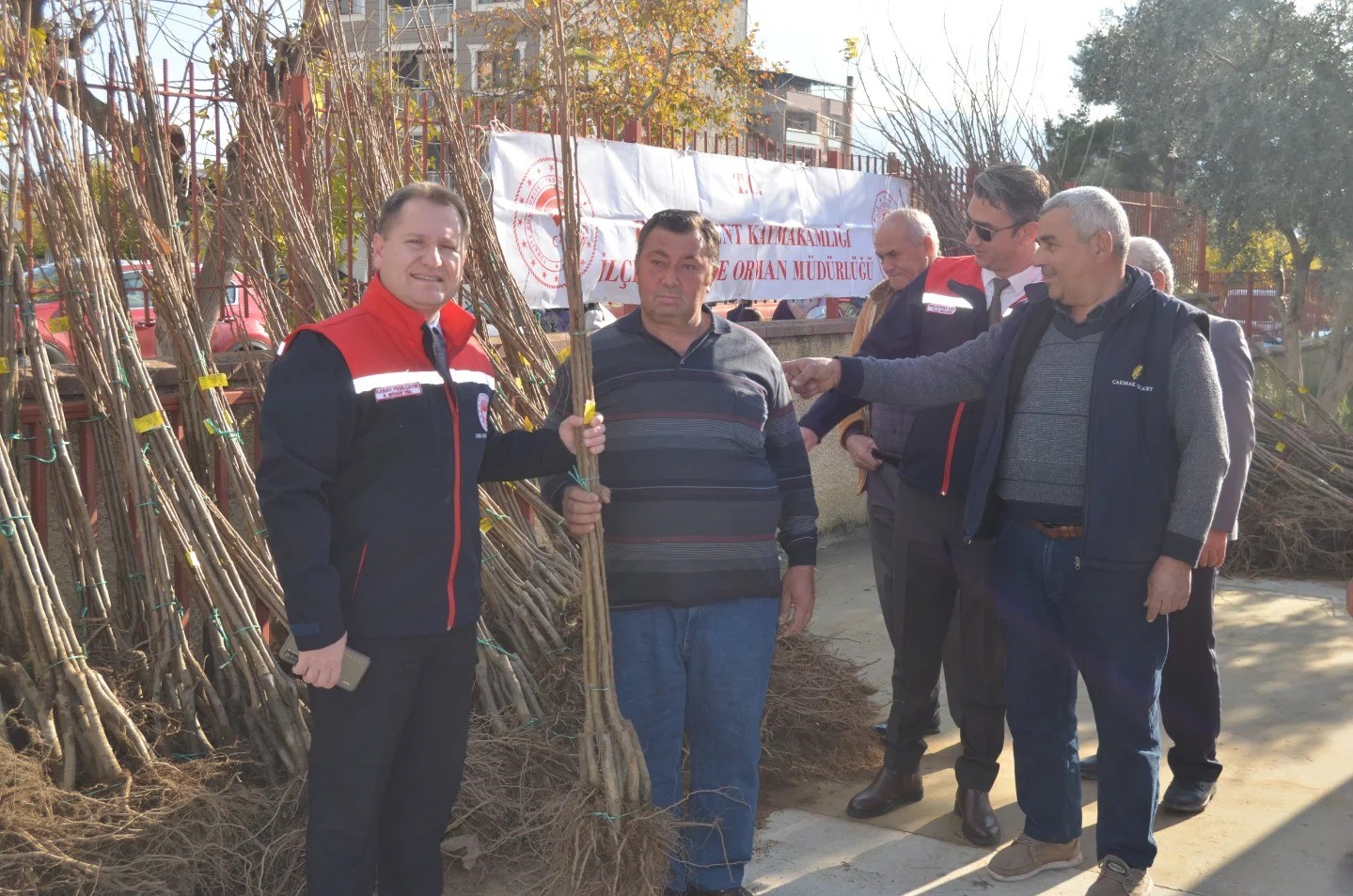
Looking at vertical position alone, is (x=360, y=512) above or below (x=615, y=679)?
above

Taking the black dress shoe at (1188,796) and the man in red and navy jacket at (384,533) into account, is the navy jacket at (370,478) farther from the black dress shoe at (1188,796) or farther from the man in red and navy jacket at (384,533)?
the black dress shoe at (1188,796)

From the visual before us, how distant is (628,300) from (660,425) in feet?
12.7

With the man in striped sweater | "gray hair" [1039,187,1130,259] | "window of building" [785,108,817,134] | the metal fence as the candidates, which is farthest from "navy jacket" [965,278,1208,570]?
"window of building" [785,108,817,134]

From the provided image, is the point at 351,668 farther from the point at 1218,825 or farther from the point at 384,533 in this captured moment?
the point at 1218,825

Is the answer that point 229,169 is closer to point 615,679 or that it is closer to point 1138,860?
point 615,679

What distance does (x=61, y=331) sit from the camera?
3738 millimetres

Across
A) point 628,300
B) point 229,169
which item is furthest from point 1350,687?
point 229,169

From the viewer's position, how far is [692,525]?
296 centimetres

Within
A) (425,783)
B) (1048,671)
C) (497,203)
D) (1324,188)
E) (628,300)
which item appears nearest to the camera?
(425,783)

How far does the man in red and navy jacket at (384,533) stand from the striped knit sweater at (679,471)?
406mm

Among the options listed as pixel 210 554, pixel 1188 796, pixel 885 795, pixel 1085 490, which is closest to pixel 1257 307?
pixel 1188 796

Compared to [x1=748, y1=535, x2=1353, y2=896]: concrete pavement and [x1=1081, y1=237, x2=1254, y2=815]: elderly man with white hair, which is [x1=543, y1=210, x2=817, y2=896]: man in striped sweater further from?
[x1=1081, y1=237, x2=1254, y2=815]: elderly man with white hair

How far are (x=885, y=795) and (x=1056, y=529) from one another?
109 cm

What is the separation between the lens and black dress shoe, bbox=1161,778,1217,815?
377 cm
